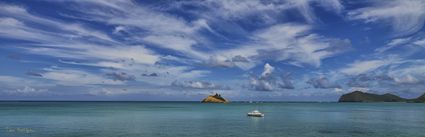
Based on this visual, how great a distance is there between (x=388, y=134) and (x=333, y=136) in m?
12.2

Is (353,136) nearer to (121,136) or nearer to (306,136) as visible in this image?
(306,136)

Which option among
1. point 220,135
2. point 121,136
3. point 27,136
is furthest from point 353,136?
point 27,136

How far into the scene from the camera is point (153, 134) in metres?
72.6

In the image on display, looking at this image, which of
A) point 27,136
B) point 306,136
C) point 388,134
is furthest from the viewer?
point 388,134

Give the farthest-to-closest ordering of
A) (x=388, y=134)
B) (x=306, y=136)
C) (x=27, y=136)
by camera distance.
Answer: (x=388, y=134), (x=306, y=136), (x=27, y=136)

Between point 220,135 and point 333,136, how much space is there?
64.7 ft

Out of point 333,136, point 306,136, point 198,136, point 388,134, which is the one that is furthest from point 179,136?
point 388,134

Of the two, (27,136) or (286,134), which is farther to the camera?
(286,134)

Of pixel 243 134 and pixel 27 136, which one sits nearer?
pixel 27 136

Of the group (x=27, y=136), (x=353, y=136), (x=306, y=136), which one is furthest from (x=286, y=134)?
(x=27, y=136)

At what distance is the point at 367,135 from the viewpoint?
73375 millimetres

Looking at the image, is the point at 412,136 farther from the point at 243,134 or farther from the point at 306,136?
the point at 243,134

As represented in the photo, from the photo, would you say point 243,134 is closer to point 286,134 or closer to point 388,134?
point 286,134

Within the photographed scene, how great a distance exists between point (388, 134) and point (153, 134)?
43.1m
